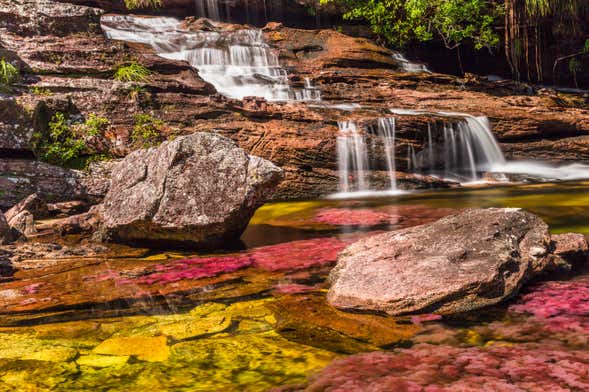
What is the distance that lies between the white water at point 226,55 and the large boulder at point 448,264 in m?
11.4

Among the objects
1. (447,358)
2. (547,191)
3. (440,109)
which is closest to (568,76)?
(440,109)

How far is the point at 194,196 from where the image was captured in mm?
6129

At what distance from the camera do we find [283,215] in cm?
898

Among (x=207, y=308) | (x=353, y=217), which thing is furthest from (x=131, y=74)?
(x=207, y=308)

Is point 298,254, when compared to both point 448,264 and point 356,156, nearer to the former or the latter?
point 448,264

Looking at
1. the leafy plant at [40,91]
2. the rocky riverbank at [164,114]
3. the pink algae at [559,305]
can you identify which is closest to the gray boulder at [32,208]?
the rocky riverbank at [164,114]

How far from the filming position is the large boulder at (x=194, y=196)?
19.9 feet

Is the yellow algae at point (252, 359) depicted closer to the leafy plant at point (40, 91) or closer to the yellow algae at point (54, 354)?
the yellow algae at point (54, 354)

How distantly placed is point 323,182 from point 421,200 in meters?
2.53

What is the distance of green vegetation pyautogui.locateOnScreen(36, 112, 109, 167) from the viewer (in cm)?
1007

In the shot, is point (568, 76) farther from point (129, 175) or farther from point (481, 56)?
point (129, 175)

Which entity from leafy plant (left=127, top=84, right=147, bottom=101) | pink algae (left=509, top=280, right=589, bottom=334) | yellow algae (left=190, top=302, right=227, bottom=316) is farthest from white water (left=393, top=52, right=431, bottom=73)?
yellow algae (left=190, top=302, right=227, bottom=316)

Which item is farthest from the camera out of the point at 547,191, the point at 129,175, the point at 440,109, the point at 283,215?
the point at 440,109

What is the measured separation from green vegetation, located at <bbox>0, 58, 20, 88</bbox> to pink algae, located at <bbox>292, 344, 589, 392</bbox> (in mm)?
11008
